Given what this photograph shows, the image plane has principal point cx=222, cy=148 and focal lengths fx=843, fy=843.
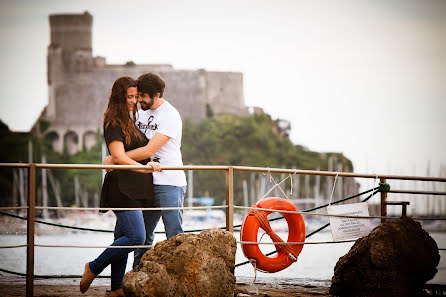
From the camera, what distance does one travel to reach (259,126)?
60.7 meters

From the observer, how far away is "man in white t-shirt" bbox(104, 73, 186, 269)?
4.28 m

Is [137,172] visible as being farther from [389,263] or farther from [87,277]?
[389,263]

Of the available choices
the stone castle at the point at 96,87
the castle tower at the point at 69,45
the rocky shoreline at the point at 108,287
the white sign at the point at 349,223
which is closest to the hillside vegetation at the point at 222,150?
the stone castle at the point at 96,87

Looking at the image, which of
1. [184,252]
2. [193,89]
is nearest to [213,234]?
[184,252]

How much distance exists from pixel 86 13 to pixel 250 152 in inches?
667

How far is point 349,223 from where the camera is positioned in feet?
14.8

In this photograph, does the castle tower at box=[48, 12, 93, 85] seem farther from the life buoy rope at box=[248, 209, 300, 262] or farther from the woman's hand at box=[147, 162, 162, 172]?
the woman's hand at box=[147, 162, 162, 172]

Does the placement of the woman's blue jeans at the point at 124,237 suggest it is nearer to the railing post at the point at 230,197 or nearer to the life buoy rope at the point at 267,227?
the railing post at the point at 230,197

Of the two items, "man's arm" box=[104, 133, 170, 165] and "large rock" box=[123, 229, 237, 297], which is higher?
"man's arm" box=[104, 133, 170, 165]

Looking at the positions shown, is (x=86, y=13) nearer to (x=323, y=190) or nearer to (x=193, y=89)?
(x=193, y=89)

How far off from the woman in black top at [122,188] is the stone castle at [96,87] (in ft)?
187

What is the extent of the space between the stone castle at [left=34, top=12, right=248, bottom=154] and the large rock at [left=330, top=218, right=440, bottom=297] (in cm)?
5718

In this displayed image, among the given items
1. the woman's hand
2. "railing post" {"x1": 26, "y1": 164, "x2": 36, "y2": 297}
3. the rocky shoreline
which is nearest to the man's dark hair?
the woman's hand

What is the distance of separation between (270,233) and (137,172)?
79cm
